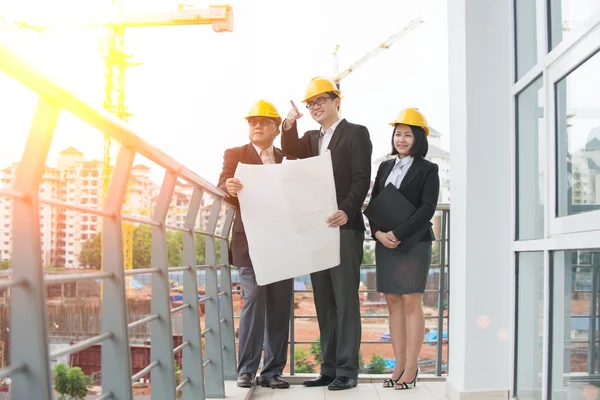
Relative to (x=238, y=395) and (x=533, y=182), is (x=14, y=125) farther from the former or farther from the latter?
(x=238, y=395)

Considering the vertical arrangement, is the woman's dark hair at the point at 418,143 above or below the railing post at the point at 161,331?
above

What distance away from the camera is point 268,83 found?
43844 mm

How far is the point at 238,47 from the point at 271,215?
149 feet

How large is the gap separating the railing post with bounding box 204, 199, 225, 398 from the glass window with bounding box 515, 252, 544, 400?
1251mm

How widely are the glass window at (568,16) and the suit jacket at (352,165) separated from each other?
3.81 feet

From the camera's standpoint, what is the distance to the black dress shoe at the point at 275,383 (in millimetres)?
3406

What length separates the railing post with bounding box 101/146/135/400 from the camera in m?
1.58

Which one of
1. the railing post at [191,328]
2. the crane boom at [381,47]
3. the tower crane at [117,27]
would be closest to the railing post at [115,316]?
the railing post at [191,328]

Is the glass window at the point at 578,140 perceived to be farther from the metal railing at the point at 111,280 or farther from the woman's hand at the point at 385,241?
the metal railing at the point at 111,280

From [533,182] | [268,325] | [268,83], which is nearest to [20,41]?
[533,182]

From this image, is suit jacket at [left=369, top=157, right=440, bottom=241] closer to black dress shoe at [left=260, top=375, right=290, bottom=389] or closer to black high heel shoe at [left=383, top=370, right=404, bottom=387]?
black high heel shoe at [left=383, top=370, right=404, bottom=387]

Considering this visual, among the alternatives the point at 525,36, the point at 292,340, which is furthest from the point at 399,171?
the point at 292,340

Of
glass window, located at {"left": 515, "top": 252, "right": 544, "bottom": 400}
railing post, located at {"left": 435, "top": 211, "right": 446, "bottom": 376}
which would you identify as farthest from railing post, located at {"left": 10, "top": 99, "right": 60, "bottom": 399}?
railing post, located at {"left": 435, "top": 211, "right": 446, "bottom": 376}

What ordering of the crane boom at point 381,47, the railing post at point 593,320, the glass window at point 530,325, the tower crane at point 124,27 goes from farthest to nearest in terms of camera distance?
the crane boom at point 381,47, the tower crane at point 124,27, the glass window at point 530,325, the railing post at point 593,320
